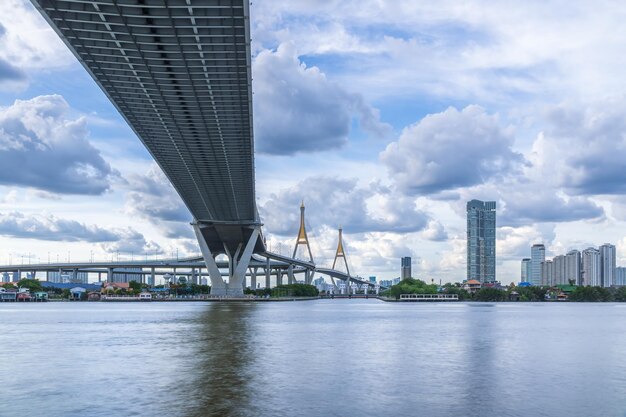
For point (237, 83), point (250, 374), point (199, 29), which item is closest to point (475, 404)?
point (250, 374)

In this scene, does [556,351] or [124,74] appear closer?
[556,351]

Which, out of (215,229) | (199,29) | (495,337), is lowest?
(495,337)

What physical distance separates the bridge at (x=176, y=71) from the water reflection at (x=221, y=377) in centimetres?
1630

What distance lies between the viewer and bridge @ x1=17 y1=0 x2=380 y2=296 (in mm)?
40344

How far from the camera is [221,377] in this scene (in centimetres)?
2522

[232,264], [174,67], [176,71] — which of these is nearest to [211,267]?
[232,264]

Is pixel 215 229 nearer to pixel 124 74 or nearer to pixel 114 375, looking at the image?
pixel 124 74

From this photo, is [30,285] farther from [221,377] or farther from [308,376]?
[308,376]

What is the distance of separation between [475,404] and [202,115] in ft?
149

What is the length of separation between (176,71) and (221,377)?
30574 mm

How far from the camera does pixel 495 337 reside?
4506 cm

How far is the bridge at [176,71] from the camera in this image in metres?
40.3

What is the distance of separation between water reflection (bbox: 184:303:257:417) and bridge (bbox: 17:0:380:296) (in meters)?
16.3

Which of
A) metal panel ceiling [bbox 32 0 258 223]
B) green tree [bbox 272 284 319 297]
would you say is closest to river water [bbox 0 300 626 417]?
metal panel ceiling [bbox 32 0 258 223]
